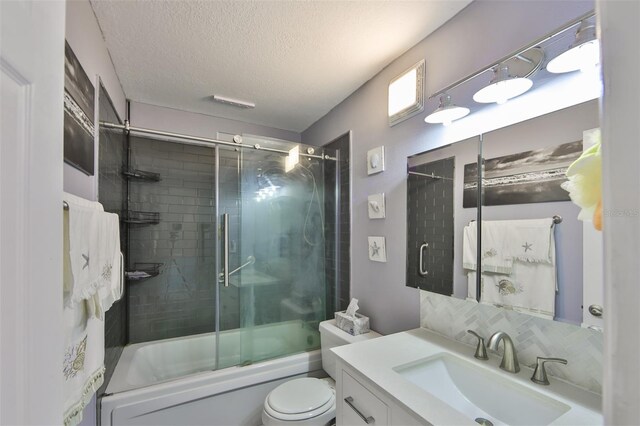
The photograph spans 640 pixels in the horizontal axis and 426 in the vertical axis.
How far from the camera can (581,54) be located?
90cm

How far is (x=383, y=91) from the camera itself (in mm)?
1874

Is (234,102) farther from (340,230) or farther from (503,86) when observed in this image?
(503,86)

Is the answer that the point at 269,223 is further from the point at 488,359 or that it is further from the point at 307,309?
the point at 488,359

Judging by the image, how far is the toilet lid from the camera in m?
1.51

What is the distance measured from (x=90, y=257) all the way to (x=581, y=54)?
1.83m

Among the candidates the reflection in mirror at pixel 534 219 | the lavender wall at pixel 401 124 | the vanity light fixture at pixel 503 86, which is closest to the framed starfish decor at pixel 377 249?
the lavender wall at pixel 401 124

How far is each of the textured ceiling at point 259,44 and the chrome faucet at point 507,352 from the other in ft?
4.98

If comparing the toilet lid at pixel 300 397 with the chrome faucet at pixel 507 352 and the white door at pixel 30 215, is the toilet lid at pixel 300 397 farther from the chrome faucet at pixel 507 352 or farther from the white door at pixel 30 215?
the white door at pixel 30 215

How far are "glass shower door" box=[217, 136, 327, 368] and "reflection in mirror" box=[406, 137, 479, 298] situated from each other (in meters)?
0.92

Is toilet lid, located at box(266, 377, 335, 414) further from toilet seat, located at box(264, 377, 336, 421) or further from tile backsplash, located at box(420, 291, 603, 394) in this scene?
tile backsplash, located at box(420, 291, 603, 394)

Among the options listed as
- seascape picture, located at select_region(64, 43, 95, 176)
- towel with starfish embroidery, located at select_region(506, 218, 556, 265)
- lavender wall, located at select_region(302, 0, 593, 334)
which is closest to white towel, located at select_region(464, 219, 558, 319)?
towel with starfish embroidery, located at select_region(506, 218, 556, 265)

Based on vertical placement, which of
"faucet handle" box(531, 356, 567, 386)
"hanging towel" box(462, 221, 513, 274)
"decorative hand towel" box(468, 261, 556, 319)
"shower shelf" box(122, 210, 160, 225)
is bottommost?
"faucet handle" box(531, 356, 567, 386)

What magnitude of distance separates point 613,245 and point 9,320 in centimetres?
66

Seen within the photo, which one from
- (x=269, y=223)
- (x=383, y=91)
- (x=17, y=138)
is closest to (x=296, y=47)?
(x=383, y=91)
